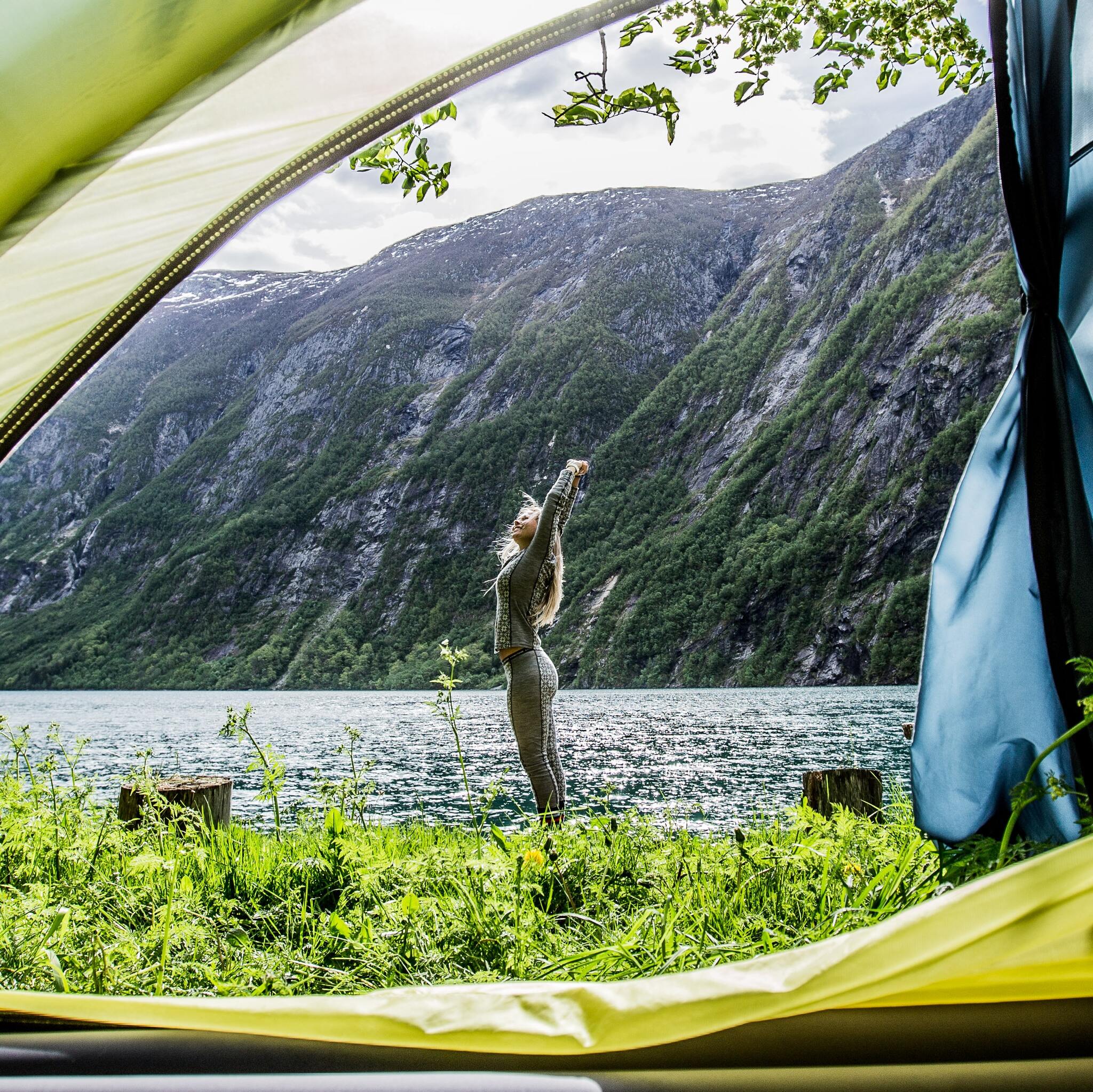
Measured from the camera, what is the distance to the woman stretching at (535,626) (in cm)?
325

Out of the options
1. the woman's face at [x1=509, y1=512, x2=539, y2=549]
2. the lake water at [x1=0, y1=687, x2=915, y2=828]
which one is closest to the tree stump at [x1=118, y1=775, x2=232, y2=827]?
the lake water at [x1=0, y1=687, x2=915, y2=828]

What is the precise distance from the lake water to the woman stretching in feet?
0.82

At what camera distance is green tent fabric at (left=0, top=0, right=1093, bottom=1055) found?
96cm

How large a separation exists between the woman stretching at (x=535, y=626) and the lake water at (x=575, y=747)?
251 mm

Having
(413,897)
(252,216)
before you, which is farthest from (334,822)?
(252,216)

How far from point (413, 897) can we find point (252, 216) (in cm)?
163

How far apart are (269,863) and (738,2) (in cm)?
344

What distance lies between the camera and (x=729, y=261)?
12412 cm

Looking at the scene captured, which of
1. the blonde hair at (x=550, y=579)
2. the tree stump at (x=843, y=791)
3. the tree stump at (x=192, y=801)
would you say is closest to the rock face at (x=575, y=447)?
the tree stump at (x=192, y=801)

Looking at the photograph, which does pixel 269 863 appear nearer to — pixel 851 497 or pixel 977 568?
pixel 977 568

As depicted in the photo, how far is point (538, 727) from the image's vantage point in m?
3.25

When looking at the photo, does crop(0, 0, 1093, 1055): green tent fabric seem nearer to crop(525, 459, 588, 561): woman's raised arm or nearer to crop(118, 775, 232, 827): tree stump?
crop(525, 459, 588, 561): woman's raised arm

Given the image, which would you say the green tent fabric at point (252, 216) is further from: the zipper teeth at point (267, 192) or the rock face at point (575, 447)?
the rock face at point (575, 447)

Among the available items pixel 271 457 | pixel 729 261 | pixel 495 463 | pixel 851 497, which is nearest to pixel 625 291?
pixel 729 261
